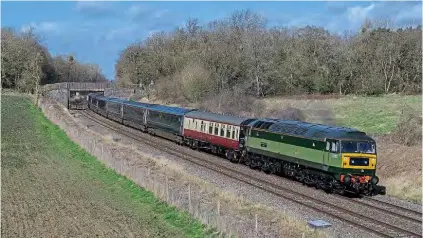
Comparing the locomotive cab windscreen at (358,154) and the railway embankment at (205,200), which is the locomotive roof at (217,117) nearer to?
the railway embankment at (205,200)

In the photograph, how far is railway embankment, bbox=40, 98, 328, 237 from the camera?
634 inches

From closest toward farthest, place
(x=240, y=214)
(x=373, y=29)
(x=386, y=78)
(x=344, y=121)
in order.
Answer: (x=240, y=214) < (x=344, y=121) < (x=386, y=78) < (x=373, y=29)

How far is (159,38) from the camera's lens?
105500 mm

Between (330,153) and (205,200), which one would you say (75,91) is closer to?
(330,153)

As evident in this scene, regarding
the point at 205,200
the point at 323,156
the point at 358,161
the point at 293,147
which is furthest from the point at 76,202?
the point at 358,161

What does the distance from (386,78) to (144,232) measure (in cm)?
5968

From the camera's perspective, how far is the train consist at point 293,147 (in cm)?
2380

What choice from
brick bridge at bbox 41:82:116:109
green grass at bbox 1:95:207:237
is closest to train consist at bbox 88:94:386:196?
green grass at bbox 1:95:207:237

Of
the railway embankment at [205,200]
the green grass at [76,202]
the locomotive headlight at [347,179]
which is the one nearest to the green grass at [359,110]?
the locomotive headlight at [347,179]

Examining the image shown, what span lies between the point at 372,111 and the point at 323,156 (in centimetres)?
2828

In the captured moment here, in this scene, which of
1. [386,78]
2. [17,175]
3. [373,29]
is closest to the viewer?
[17,175]

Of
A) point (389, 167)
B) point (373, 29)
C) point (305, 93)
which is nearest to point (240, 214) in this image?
point (389, 167)

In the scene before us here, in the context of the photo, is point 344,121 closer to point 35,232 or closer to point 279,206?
point 279,206

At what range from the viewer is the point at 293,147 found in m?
26.9
